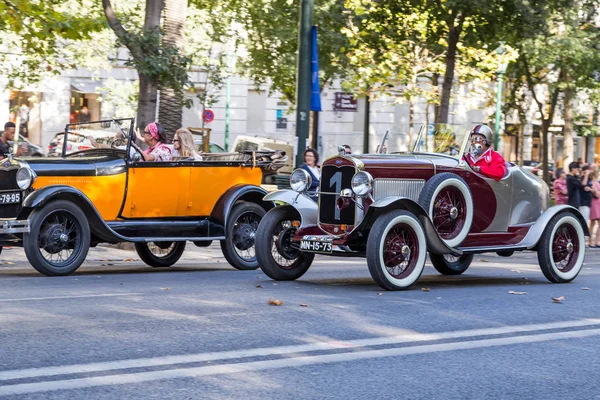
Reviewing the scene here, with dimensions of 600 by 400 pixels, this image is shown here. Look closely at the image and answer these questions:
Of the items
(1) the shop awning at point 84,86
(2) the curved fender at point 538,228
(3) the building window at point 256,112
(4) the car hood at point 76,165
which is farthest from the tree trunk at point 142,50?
(3) the building window at point 256,112

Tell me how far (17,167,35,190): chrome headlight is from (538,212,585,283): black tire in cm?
567

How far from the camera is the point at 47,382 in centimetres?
558

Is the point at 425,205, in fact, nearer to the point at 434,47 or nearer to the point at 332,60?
the point at 332,60

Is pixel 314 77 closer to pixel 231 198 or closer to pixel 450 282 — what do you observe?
pixel 231 198

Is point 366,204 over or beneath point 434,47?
beneath

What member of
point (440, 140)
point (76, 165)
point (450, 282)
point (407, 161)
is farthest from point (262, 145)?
point (407, 161)

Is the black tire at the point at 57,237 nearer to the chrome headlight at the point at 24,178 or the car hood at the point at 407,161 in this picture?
the chrome headlight at the point at 24,178

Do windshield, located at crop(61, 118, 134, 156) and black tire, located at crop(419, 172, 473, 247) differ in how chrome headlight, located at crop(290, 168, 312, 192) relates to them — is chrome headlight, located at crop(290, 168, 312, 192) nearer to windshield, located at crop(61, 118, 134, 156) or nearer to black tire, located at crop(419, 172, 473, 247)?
black tire, located at crop(419, 172, 473, 247)

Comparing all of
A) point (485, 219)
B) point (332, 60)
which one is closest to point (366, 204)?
point (485, 219)

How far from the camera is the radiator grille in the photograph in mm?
10789

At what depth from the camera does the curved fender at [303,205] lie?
11.2 metres

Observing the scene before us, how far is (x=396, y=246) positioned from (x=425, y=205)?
1.93 ft

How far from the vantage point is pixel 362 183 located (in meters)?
10.5

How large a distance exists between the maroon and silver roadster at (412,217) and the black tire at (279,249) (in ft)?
0.03
